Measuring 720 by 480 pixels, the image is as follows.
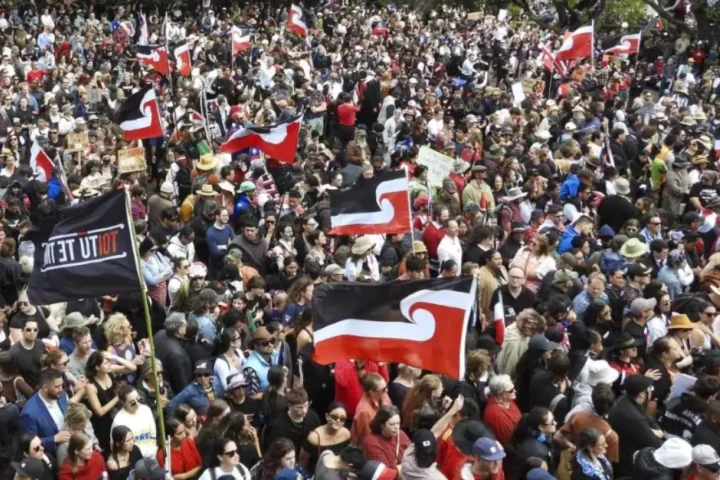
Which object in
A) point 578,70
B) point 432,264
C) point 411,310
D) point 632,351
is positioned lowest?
point 578,70

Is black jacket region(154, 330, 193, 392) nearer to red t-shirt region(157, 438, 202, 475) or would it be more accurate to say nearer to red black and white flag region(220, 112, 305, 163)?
red t-shirt region(157, 438, 202, 475)

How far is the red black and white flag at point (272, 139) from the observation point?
43.6ft

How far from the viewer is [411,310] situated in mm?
7438

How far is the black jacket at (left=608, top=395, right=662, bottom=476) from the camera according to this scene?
768 centimetres

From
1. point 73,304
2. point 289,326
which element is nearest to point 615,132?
point 289,326

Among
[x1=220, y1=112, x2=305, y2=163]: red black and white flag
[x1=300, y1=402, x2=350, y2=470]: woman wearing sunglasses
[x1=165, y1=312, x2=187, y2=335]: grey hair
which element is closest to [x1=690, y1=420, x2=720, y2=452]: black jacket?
[x1=300, y1=402, x2=350, y2=470]: woman wearing sunglasses

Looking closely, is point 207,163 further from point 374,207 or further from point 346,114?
point 346,114

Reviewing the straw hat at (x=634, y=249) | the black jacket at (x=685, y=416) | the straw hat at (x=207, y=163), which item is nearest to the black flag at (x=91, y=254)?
the black jacket at (x=685, y=416)

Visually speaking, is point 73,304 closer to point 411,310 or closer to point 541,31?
point 411,310

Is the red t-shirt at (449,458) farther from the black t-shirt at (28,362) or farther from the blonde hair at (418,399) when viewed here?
the black t-shirt at (28,362)

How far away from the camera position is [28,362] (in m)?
8.55

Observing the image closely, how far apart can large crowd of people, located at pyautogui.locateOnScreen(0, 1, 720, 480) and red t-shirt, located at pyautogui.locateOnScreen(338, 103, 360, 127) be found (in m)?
0.08

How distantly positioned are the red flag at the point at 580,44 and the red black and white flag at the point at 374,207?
12.5 m

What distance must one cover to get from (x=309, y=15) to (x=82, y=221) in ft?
85.1
